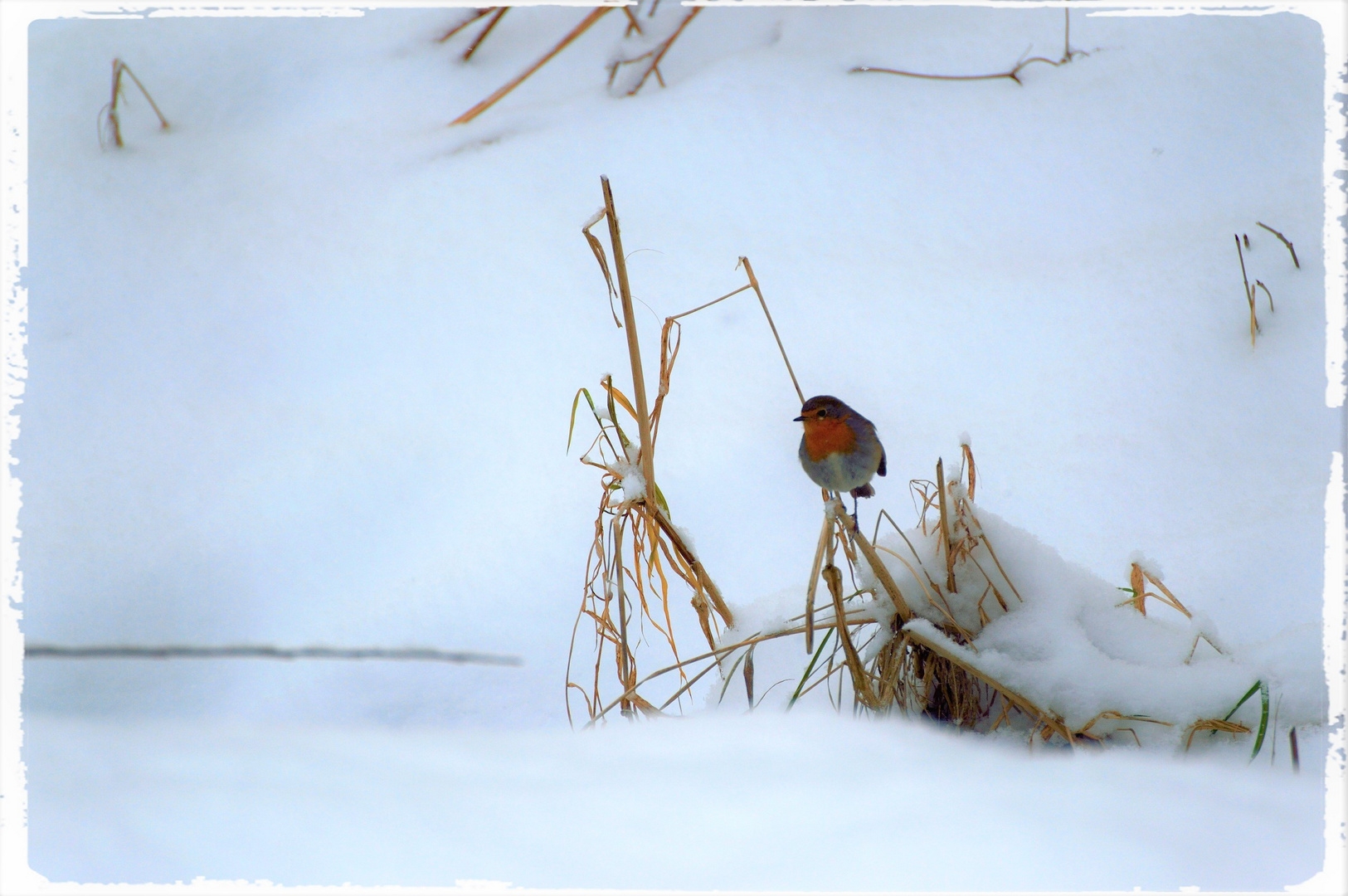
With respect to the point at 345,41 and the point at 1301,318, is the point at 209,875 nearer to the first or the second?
the point at 1301,318

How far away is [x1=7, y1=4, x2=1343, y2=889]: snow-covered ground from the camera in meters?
1.51

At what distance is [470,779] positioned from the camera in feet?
2.22

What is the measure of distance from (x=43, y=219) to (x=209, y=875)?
2284mm

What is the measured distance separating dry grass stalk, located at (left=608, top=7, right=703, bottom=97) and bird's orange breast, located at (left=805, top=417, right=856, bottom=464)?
1518mm

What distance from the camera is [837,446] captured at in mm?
1171

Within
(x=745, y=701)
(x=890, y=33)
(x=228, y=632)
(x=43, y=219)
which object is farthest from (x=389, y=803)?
(x=890, y=33)

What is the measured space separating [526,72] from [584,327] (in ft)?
3.20

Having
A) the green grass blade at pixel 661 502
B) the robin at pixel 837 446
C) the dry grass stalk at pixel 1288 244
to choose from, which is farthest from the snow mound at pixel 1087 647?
the dry grass stalk at pixel 1288 244

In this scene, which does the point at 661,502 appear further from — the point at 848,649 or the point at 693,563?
the point at 848,649

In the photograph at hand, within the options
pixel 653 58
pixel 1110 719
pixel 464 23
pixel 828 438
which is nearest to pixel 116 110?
pixel 464 23

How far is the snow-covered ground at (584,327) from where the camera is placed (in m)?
1.51

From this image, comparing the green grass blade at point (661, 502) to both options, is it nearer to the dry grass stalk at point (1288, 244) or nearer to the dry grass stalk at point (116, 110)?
the dry grass stalk at point (1288, 244)

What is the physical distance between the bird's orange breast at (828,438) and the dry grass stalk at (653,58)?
4.98ft

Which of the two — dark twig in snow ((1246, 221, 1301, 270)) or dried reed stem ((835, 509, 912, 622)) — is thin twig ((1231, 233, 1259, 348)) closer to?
dark twig in snow ((1246, 221, 1301, 270))
